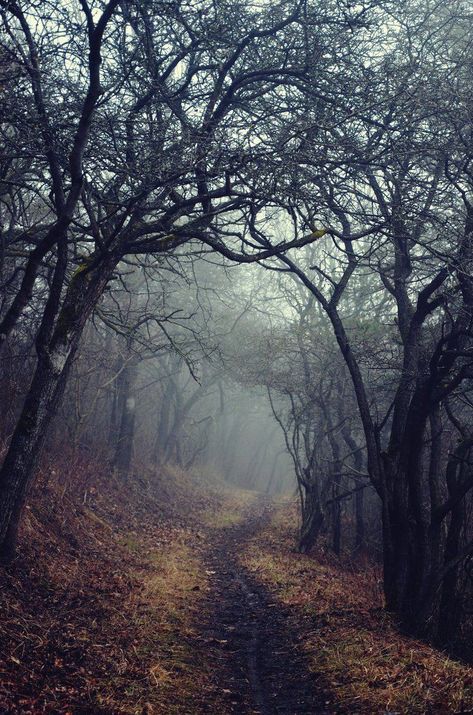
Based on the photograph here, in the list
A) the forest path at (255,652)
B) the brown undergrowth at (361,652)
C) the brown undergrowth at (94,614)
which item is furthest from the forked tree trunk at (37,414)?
the brown undergrowth at (361,652)

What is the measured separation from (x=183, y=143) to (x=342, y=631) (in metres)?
6.11

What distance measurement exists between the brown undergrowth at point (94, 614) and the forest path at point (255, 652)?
0.24 metres

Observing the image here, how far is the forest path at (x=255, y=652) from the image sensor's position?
571cm

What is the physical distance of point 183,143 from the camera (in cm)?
811

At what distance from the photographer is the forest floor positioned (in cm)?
545

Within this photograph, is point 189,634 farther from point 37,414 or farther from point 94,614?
point 37,414

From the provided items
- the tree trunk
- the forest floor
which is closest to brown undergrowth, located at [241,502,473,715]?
the forest floor

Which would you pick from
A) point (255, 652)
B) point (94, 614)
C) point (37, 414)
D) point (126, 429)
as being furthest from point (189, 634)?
→ point (126, 429)

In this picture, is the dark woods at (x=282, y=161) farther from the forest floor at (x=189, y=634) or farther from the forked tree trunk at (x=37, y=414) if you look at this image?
the forest floor at (x=189, y=634)

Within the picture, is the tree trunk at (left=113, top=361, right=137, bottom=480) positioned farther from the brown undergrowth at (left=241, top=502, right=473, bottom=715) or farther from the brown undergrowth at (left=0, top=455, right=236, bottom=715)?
the brown undergrowth at (left=241, top=502, right=473, bottom=715)

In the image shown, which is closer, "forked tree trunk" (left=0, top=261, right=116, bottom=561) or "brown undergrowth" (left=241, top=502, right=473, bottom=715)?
"brown undergrowth" (left=241, top=502, right=473, bottom=715)

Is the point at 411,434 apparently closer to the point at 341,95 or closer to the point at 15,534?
the point at 341,95

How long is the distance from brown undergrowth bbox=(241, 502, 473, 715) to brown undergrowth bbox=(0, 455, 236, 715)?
1193 mm

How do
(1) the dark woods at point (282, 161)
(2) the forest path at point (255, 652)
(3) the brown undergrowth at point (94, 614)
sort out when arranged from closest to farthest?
(3) the brown undergrowth at point (94, 614)
(2) the forest path at point (255, 652)
(1) the dark woods at point (282, 161)
